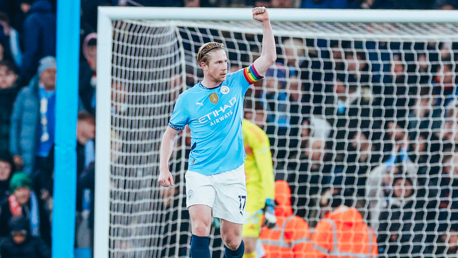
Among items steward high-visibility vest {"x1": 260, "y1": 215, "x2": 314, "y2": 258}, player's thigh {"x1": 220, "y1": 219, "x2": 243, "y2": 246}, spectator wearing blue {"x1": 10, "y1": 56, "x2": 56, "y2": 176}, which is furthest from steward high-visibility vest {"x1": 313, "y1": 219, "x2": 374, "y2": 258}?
spectator wearing blue {"x1": 10, "y1": 56, "x2": 56, "y2": 176}

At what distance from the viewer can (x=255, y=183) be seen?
450 cm

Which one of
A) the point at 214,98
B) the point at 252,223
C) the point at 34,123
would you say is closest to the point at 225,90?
the point at 214,98

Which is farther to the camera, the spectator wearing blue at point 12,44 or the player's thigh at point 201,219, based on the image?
the spectator wearing blue at point 12,44

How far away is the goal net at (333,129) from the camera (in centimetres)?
466

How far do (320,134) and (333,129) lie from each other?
0.14 meters

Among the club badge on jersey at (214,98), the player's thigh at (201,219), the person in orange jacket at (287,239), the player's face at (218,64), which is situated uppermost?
the player's face at (218,64)

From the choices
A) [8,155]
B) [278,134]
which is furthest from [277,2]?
[8,155]

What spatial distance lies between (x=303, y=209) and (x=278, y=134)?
32.9 inches

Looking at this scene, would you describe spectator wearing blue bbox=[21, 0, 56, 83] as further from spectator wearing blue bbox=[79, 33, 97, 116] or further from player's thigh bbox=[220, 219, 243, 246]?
player's thigh bbox=[220, 219, 243, 246]

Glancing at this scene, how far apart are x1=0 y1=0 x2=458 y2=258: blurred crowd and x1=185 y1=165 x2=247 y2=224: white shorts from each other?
1.68 metres

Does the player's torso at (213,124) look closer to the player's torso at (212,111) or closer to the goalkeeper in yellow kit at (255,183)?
the player's torso at (212,111)

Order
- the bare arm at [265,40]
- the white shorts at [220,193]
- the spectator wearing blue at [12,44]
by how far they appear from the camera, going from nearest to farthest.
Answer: the bare arm at [265,40] < the white shorts at [220,193] < the spectator wearing blue at [12,44]

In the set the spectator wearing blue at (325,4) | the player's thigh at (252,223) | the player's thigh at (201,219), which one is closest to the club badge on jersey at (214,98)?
the player's thigh at (201,219)

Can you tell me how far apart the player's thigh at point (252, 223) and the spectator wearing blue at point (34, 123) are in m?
2.24
